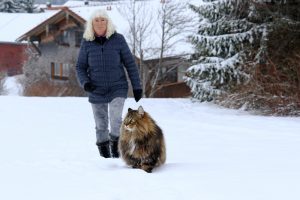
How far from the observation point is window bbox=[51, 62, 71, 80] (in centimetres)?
3295

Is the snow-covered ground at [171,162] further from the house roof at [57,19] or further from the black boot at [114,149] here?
the house roof at [57,19]

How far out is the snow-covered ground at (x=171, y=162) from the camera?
4594 mm

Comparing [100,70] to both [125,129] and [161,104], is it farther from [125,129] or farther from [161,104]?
[161,104]

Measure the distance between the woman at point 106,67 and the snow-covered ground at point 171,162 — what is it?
28.7 inches

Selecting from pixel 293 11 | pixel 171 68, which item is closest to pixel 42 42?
pixel 171 68

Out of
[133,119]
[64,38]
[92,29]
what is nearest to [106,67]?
[92,29]

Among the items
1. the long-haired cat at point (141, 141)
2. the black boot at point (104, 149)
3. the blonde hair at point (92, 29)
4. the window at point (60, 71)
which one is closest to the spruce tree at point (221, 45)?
the black boot at point (104, 149)

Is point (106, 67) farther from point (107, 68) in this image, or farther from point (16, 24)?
point (16, 24)

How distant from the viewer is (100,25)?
6035 mm

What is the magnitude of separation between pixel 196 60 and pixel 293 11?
12.2 feet

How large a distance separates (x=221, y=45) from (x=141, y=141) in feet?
31.5

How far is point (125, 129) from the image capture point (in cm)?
559

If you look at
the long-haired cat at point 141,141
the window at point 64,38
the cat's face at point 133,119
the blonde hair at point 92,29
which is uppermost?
the blonde hair at point 92,29

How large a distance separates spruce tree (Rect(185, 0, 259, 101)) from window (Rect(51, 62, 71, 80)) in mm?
18265
